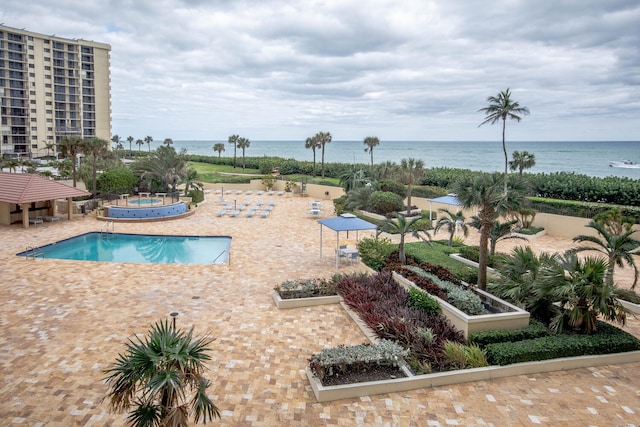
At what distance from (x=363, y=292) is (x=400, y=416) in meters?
5.26

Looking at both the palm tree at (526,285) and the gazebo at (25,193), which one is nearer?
the palm tree at (526,285)

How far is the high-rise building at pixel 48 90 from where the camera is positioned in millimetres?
73938

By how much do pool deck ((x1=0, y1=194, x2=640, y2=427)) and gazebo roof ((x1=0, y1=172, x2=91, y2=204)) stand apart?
21.7 ft

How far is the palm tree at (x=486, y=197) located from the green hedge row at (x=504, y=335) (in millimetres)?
2403

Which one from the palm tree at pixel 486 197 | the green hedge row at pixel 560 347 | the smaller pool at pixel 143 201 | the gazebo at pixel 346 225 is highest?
the palm tree at pixel 486 197

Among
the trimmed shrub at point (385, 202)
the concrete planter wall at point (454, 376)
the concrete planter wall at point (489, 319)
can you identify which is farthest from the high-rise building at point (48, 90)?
the concrete planter wall at point (454, 376)

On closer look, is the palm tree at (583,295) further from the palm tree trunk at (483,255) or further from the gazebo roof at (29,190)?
the gazebo roof at (29,190)

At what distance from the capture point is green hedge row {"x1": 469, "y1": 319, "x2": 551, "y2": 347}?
9523 millimetres

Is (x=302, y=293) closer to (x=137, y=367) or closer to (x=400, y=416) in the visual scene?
(x=400, y=416)

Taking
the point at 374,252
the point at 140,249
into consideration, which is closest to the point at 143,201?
the point at 140,249

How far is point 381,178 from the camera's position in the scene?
32.5 m

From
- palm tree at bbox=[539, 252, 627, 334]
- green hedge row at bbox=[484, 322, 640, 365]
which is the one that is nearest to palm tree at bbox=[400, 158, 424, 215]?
palm tree at bbox=[539, 252, 627, 334]

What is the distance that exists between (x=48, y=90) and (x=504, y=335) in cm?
9325

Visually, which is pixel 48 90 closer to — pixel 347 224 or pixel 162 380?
pixel 347 224
